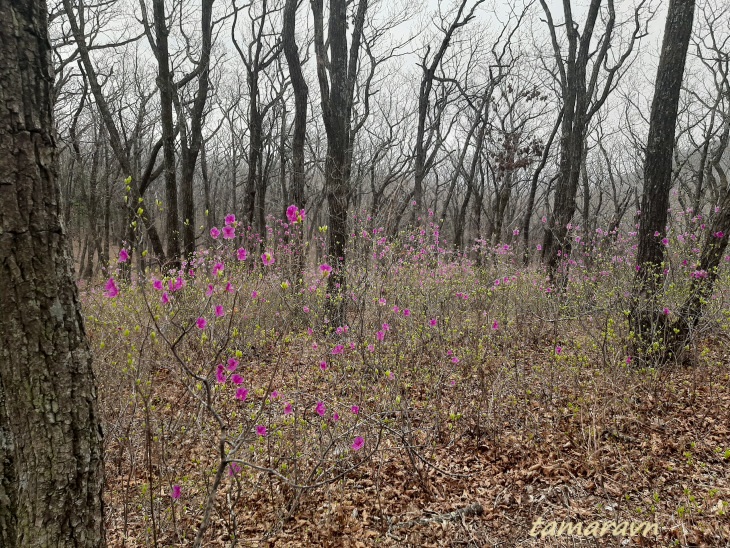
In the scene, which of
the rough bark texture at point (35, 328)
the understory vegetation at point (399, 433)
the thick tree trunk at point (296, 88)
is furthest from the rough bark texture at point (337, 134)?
the rough bark texture at point (35, 328)

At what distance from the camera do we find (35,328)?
113 cm

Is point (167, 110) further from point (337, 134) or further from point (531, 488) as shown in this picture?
point (531, 488)

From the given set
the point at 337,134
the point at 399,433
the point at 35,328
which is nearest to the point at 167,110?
the point at 337,134

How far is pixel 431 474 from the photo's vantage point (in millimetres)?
2732

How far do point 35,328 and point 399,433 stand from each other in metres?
2.01

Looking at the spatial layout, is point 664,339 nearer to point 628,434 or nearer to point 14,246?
point 628,434

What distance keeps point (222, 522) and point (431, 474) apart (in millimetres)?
1297

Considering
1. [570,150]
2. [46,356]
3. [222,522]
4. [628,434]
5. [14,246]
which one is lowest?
[222,522]

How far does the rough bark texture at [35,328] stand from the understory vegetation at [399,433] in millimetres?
311

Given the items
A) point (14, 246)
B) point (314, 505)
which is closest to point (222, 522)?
point (314, 505)

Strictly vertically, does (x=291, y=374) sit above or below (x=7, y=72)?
below

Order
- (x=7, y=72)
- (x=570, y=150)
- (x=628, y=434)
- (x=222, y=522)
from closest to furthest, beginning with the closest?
1. (x=7, y=72)
2. (x=222, y=522)
3. (x=628, y=434)
4. (x=570, y=150)

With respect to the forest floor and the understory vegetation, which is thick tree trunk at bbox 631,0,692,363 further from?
the forest floor

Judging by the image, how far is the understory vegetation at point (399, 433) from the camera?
2.20 m
